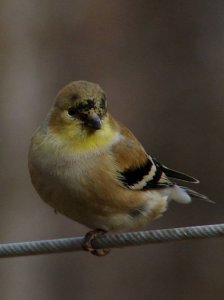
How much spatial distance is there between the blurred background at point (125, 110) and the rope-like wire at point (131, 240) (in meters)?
4.65

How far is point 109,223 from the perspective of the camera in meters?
5.71

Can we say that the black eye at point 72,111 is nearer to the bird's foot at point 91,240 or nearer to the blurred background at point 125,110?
the bird's foot at point 91,240

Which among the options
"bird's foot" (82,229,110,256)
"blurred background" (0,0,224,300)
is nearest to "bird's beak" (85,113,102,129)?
"bird's foot" (82,229,110,256)

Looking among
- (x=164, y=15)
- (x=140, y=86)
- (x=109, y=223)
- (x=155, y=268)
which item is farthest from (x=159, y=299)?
(x=109, y=223)

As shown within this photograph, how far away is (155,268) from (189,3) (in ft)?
8.29

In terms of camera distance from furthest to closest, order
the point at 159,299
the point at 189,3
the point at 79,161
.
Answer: the point at 189,3
the point at 159,299
the point at 79,161

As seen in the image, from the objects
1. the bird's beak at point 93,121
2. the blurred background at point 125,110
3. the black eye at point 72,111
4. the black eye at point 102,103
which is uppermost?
the black eye at point 102,103

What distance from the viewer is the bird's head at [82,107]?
559 cm

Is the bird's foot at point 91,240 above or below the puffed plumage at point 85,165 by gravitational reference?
below

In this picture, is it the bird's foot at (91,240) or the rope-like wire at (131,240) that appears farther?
the bird's foot at (91,240)

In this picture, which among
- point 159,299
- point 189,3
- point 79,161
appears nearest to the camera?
point 79,161

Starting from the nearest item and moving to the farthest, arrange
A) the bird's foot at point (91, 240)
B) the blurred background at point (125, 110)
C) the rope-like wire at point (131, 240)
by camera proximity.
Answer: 1. the rope-like wire at point (131, 240)
2. the bird's foot at point (91, 240)
3. the blurred background at point (125, 110)

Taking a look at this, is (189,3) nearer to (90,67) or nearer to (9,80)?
(90,67)

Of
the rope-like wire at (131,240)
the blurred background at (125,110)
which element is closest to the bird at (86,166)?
the rope-like wire at (131,240)
